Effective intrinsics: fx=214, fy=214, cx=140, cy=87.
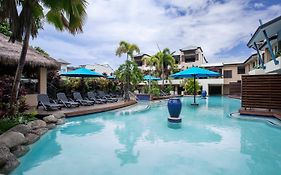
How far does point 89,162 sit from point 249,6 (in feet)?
40.0

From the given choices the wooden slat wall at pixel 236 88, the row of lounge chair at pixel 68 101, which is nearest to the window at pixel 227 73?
the wooden slat wall at pixel 236 88

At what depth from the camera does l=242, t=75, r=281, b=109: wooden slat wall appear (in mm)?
10227

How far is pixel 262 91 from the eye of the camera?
10.6 metres

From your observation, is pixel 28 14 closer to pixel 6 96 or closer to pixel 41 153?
pixel 6 96

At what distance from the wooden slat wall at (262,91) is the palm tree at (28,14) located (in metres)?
8.63

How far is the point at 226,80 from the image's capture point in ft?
112

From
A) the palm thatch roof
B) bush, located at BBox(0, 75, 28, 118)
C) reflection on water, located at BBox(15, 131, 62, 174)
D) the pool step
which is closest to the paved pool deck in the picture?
the pool step

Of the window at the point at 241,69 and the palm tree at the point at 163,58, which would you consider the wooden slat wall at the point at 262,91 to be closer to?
the palm tree at the point at 163,58

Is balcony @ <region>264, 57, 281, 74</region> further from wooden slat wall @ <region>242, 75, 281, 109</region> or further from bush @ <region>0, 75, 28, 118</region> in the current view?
bush @ <region>0, 75, 28, 118</region>

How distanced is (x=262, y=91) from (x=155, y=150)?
7.62 meters

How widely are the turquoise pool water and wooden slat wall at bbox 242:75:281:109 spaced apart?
2.20 meters

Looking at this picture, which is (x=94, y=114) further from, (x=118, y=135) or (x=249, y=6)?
(x=249, y=6)

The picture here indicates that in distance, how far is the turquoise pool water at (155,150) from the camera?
4.44 metres

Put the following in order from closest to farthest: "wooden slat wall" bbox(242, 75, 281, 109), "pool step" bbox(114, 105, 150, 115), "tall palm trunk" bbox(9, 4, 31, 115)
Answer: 1. "tall palm trunk" bbox(9, 4, 31, 115)
2. "wooden slat wall" bbox(242, 75, 281, 109)
3. "pool step" bbox(114, 105, 150, 115)
